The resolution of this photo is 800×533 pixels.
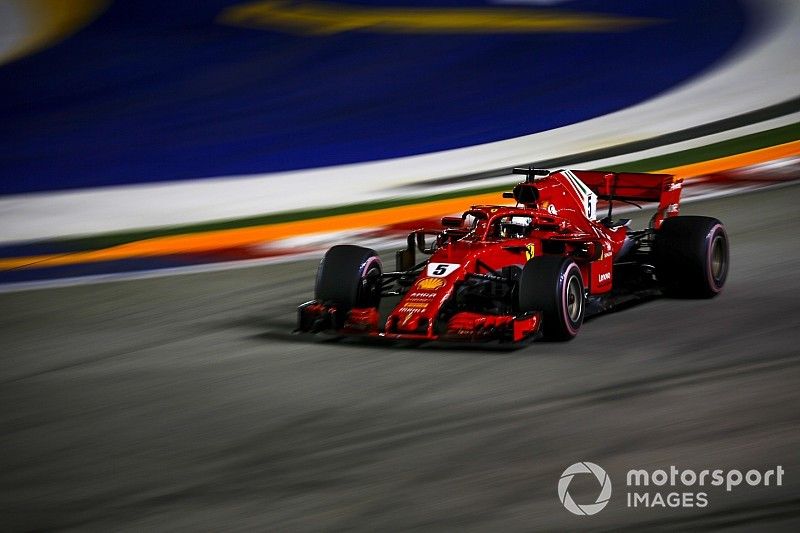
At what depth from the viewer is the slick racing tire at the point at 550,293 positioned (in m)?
7.98

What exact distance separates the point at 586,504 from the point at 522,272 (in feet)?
9.56

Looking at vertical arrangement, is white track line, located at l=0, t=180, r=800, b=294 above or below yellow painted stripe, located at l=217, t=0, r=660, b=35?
below

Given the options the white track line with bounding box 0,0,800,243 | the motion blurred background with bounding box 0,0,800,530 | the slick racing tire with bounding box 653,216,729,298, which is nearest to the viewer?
the motion blurred background with bounding box 0,0,800,530

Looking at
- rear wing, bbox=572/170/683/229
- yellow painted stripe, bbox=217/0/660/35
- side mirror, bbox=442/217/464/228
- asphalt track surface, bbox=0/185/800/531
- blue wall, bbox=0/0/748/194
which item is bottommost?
asphalt track surface, bbox=0/185/800/531

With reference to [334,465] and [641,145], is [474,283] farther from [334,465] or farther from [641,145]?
[641,145]

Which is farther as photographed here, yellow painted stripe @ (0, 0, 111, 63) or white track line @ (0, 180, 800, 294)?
yellow painted stripe @ (0, 0, 111, 63)

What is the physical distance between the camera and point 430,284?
827cm

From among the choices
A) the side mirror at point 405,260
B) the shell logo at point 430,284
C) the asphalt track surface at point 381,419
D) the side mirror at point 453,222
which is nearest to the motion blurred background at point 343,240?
the asphalt track surface at point 381,419

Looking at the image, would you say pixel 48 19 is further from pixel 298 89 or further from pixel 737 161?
pixel 737 161

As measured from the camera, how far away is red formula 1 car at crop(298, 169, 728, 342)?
805 cm

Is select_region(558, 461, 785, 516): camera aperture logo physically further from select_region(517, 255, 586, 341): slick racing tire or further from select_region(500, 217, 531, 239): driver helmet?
select_region(500, 217, 531, 239): driver helmet

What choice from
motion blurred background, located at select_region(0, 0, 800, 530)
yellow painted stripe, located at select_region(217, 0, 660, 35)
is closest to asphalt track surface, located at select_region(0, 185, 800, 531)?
motion blurred background, located at select_region(0, 0, 800, 530)

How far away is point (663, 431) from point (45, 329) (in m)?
4.94

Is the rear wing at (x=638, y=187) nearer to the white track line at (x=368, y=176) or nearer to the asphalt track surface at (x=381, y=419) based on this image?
the asphalt track surface at (x=381, y=419)
